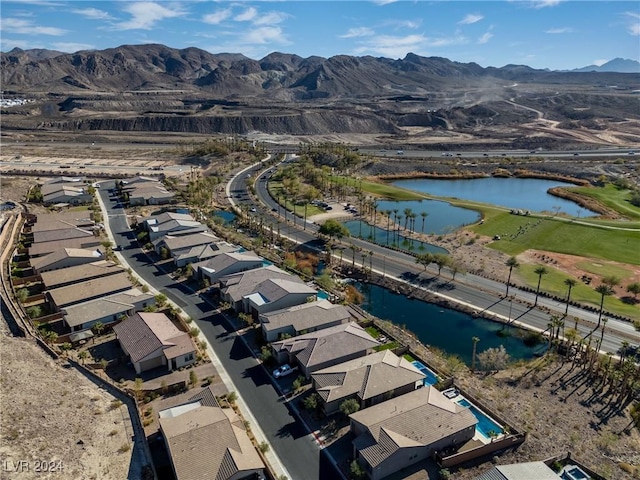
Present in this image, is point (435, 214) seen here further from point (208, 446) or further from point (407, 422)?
point (208, 446)

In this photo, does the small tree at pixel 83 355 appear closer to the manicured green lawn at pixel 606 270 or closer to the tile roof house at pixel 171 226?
the tile roof house at pixel 171 226

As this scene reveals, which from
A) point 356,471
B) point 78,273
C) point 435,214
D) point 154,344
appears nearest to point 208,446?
point 356,471

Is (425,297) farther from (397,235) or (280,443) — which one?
(280,443)

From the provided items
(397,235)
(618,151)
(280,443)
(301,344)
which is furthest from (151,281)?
(618,151)

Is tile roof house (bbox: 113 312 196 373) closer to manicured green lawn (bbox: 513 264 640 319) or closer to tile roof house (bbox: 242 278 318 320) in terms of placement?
tile roof house (bbox: 242 278 318 320)

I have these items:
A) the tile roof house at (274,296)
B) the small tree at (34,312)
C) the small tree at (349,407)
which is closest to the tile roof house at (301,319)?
the tile roof house at (274,296)

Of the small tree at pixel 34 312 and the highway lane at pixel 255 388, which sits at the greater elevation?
the small tree at pixel 34 312
